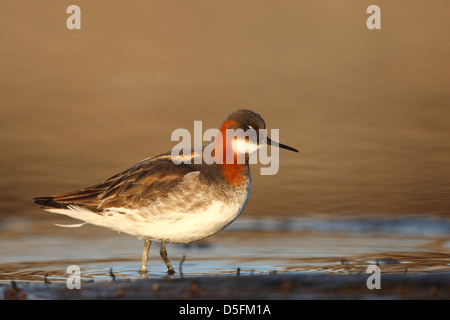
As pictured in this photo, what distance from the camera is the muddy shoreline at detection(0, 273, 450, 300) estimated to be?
27.8ft

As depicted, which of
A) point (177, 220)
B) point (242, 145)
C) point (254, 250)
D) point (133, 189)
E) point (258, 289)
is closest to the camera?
point (258, 289)

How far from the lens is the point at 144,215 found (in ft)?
34.0

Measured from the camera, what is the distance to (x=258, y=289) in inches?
339

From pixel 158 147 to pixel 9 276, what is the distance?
728cm

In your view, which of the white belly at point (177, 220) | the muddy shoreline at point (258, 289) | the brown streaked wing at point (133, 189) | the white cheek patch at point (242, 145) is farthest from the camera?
the white cheek patch at point (242, 145)

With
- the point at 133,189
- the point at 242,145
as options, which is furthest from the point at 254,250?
the point at 133,189

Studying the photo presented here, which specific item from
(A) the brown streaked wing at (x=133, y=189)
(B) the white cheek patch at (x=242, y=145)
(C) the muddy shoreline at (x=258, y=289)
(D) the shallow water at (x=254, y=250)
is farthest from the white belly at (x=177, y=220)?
(C) the muddy shoreline at (x=258, y=289)

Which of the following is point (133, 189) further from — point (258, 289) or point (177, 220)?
point (258, 289)

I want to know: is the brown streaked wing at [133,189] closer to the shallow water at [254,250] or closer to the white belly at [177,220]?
the white belly at [177,220]

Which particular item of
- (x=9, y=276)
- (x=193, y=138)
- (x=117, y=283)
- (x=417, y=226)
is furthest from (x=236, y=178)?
(x=193, y=138)

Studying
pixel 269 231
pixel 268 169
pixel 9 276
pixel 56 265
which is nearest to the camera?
pixel 9 276

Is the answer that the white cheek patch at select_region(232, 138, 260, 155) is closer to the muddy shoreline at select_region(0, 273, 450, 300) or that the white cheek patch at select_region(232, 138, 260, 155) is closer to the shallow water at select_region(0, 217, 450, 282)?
the shallow water at select_region(0, 217, 450, 282)

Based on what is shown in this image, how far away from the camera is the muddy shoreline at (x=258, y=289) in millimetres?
8461

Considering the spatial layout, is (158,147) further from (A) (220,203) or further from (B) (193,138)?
(A) (220,203)
